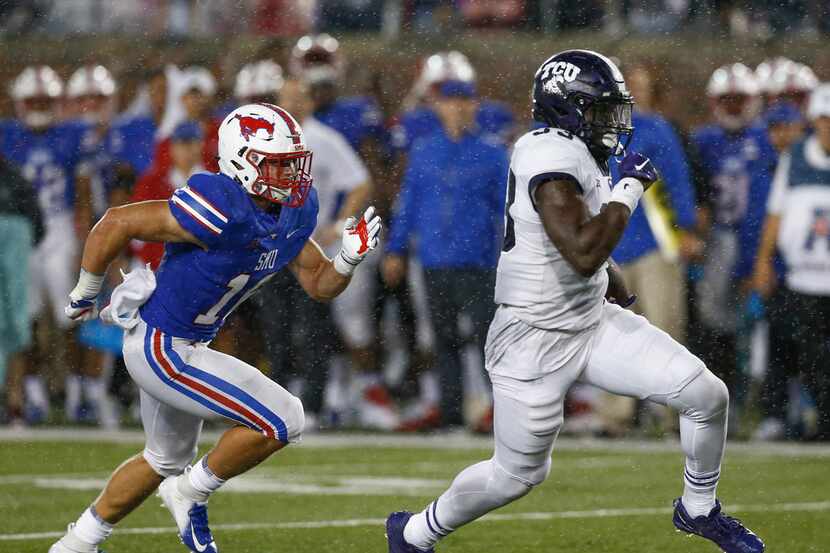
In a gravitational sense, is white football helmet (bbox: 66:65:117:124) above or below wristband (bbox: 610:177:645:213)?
below

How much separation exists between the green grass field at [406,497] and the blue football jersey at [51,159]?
5.25 ft

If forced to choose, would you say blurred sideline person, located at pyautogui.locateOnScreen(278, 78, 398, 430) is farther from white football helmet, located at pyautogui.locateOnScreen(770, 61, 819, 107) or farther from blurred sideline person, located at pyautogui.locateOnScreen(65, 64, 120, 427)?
white football helmet, located at pyautogui.locateOnScreen(770, 61, 819, 107)

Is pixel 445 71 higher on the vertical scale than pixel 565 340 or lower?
higher

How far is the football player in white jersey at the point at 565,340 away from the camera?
5.48 m

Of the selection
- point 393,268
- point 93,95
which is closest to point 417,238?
point 393,268

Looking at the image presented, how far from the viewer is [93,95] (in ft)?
38.2

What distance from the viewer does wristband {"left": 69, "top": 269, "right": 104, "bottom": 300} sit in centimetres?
Answer: 573

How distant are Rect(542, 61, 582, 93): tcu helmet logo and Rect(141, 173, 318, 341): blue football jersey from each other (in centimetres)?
87

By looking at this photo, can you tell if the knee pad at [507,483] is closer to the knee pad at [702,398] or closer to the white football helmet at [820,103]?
the knee pad at [702,398]

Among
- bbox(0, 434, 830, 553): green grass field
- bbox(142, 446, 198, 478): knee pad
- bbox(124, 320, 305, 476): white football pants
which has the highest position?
bbox(124, 320, 305, 476): white football pants

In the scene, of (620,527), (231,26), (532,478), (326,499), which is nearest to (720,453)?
(532,478)

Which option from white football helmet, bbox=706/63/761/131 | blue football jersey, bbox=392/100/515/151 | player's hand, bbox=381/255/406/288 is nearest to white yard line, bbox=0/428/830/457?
player's hand, bbox=381/255/406/288

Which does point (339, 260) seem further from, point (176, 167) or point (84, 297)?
point (176, 167)

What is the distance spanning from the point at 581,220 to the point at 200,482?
151 centimetres
